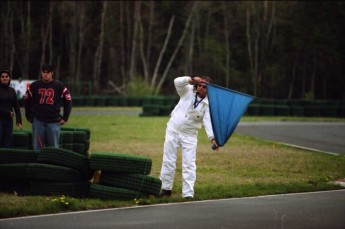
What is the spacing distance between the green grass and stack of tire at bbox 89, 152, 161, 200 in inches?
7.3

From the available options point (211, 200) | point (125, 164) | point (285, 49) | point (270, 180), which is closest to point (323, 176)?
point (270, 180)

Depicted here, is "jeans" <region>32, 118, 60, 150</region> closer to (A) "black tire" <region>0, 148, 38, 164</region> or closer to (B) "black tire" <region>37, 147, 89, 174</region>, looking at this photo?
(A) "black tire" <region>0, 148, 38, 164</region>

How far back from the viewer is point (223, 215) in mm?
8656

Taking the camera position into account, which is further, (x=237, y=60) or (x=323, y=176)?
(x=237, y=60)

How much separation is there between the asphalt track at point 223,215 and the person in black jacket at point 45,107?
3.14 metres

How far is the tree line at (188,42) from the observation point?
6166cm

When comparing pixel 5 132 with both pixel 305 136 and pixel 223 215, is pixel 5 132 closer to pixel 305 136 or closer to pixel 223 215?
pixel 223 215

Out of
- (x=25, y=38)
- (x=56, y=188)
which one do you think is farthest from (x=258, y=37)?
(x=56, y=188)

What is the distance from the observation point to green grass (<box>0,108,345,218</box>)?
30.7 feet

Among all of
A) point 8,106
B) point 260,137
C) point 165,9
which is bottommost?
point 260,137

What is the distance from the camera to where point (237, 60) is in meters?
69.9

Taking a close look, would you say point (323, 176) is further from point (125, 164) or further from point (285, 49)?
point (285, 49)

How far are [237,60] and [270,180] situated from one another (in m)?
57.9

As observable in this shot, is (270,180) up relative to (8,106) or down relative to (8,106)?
down
